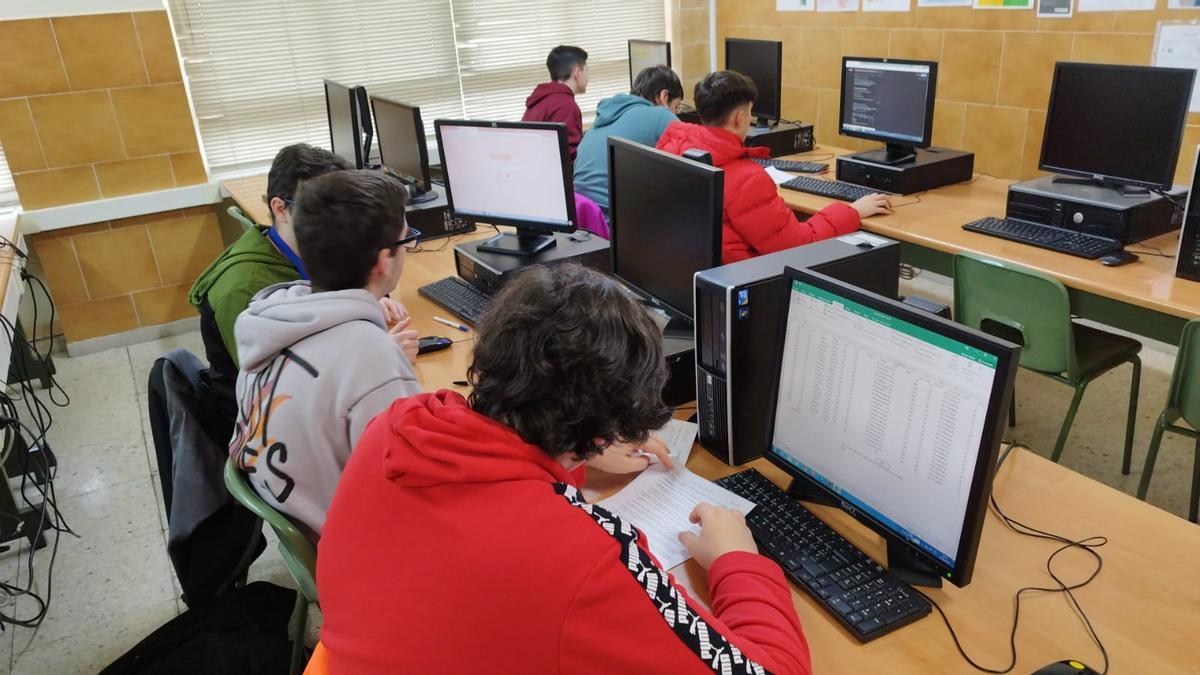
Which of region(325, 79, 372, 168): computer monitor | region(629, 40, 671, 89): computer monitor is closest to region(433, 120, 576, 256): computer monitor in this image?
region(325, 79, 372, 168): computer monitor

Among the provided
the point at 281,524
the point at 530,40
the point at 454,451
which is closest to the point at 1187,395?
the point at 454,451

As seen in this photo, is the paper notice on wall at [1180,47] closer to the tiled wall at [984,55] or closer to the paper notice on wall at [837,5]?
the tiled wall at [984,55]

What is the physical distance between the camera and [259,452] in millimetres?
1404

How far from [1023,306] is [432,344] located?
65.3 inches

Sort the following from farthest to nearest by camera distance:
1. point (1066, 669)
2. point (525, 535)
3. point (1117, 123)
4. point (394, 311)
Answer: point (1117, 123) < point (394, 311) < point (1066, 669) < point (525, 535)

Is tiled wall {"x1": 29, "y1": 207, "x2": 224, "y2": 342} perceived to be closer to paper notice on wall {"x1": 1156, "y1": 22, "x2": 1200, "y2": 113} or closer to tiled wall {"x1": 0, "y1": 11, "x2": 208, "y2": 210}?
tiled wall {"x1": 0, "y1": 11, "x2": 208, "y2": 210}

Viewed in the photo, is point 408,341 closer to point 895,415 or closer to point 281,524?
point 281,524

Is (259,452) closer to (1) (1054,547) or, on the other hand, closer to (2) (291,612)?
(2) (291,612)

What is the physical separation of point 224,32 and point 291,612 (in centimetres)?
324

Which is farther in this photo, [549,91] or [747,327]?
[549,91]

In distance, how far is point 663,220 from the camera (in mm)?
1846

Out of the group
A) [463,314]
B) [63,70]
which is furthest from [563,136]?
[63,70]

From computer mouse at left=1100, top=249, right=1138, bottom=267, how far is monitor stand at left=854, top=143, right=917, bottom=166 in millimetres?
987

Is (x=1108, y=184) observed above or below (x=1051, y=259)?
above
